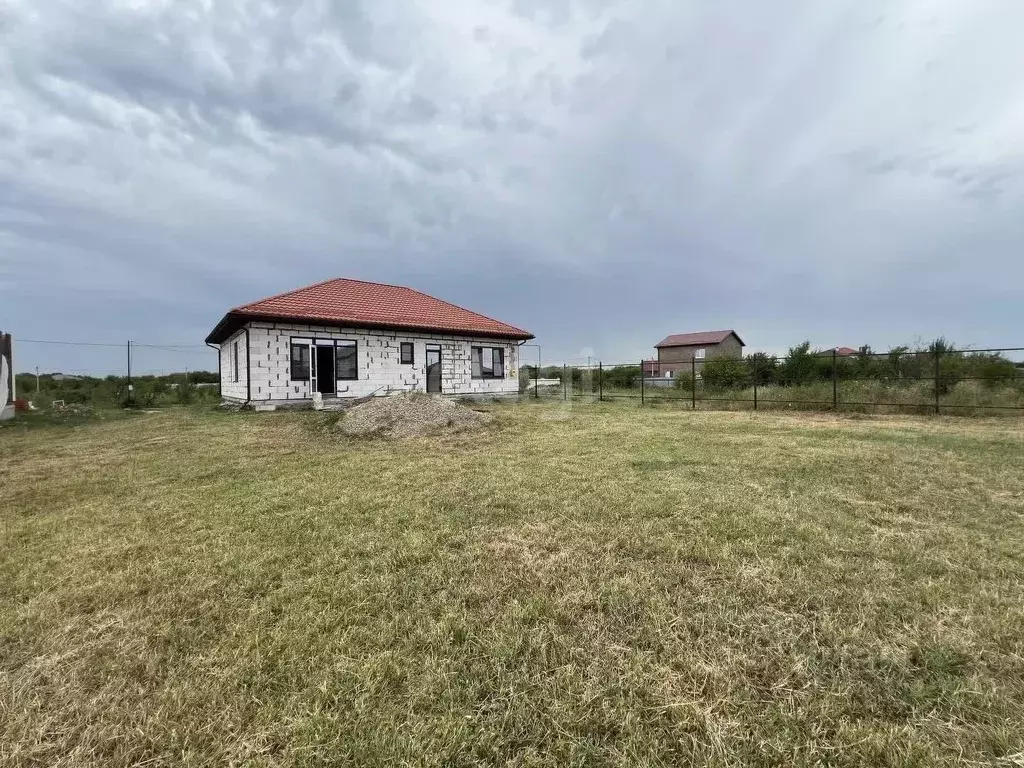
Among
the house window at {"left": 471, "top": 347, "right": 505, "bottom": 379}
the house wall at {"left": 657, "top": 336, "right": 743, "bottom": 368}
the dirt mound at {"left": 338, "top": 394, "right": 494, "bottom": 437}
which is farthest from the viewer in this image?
the house wall at {"left": 657, "top": 336, "right": 743, "bottom": 368}

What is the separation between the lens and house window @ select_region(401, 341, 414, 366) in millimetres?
16547

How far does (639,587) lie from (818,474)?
13.3ft

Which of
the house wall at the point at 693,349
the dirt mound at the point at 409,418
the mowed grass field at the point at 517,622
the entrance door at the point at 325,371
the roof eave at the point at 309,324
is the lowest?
the mowed grass field at the point at 517,622

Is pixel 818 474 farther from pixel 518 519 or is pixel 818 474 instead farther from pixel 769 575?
pixel 518 519

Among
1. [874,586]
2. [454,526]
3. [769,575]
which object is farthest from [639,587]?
[454,526]

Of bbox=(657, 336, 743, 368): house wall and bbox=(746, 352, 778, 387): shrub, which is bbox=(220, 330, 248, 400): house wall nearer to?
bbox=(746, 352, 778, 387): shrub

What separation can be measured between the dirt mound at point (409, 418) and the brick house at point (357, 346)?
4.89 metres

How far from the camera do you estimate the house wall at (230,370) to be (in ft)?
46.7

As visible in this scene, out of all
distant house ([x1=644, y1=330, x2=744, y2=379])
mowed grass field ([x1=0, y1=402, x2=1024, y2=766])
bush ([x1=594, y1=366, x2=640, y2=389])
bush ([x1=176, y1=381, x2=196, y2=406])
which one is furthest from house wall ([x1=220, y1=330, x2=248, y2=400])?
distant house ([x1=644, y1=330, x2=744, y2=379])

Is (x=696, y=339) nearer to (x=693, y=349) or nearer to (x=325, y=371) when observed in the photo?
(x=693, y=349)

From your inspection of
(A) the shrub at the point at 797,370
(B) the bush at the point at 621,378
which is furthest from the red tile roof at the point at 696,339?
(A) the shrub at the point at 797,370

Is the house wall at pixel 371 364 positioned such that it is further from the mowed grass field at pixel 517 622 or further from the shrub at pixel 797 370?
the shrub at pixel 797 370

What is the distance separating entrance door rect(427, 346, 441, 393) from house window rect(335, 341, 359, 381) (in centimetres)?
287

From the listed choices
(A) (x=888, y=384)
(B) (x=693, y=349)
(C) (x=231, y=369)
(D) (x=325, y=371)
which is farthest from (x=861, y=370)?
(B) (x=693, y=349)
